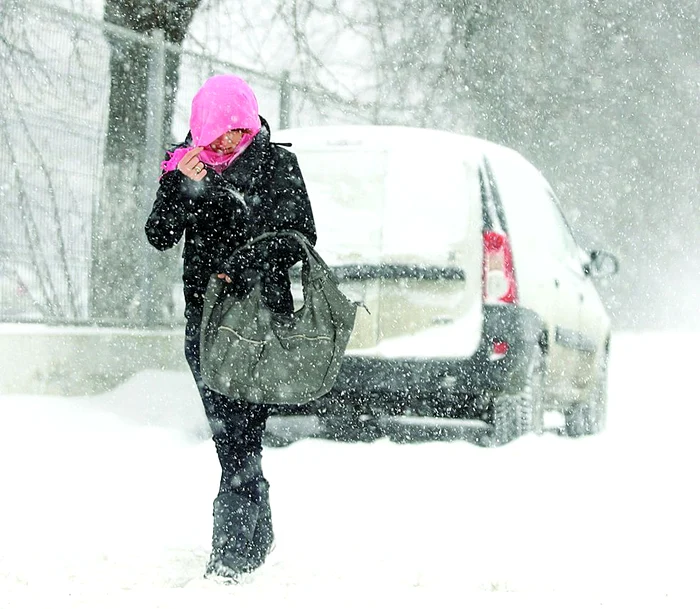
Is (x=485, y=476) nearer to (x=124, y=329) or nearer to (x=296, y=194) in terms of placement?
(x=296, y=194)

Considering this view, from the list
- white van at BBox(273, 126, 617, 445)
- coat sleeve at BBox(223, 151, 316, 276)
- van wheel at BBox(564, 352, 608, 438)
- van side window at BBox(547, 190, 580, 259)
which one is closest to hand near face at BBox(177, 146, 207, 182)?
coat sleeve at BBox(223, 151, 316, 276)

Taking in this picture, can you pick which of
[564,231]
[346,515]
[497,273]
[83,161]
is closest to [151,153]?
[83,161]

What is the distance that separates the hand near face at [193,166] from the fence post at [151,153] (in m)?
4.89

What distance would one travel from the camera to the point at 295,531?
5613mm

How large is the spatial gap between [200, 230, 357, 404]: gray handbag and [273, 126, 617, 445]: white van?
250 centimetres

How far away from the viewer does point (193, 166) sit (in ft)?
14.9

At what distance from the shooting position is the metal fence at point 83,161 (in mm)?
8406

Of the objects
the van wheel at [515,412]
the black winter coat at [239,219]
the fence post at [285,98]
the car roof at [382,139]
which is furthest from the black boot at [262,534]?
the fence post at [285,98]

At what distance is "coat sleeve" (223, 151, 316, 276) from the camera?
4.54 m

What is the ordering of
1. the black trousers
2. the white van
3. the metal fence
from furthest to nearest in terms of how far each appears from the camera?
the metal fence < the white van < the black trousers

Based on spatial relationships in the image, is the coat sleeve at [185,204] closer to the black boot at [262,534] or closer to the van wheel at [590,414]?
the black boot at [262,534]

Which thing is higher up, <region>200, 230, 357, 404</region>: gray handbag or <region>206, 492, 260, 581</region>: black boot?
<region>200, 230, 357, 404</region>: gray handbag

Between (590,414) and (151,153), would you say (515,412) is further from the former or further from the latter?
(151,153)

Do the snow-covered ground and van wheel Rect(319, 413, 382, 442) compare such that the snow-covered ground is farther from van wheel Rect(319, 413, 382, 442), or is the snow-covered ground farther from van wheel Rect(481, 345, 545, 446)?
van wheel Rect(319, 413, 382, 442)
